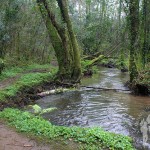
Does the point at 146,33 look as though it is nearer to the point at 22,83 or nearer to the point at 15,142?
the point at 22,83

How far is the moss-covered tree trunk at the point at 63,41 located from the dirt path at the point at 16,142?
30.7 feet

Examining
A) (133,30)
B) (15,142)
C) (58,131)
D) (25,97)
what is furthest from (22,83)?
(133,30)

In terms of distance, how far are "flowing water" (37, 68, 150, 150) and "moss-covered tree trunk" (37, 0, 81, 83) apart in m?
1.78

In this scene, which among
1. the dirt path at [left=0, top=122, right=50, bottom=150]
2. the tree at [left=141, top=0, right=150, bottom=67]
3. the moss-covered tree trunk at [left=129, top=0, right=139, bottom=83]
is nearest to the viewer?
the dirt path at [left=0, top=122, right=50, bottom=150]

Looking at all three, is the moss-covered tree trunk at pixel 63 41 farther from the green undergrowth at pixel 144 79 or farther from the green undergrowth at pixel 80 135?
the green undergrowth at pixel 80 135

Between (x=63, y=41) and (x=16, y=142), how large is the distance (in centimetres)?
1057

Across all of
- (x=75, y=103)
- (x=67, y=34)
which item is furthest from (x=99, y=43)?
(x=75, y=103)

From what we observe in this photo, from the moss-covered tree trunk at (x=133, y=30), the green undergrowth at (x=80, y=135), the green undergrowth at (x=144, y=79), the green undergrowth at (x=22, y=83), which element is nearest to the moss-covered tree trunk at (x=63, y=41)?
the green undergrowth at (x=22, y=83)

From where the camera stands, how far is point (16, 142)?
6.56 m

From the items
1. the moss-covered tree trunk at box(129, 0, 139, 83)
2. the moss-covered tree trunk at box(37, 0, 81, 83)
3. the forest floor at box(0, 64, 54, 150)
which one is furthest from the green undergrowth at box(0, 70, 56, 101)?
the moss-covered tree trunk at box(129, 0, 139, 83)

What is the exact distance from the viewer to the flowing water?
9102 millimetres

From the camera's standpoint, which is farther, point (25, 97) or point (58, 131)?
point (25, 97)

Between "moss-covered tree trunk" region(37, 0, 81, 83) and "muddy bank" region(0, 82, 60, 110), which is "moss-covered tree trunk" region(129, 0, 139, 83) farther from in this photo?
"muddy bank" region(0, 82, 60, 110)

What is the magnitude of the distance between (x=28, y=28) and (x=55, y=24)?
303 inches
